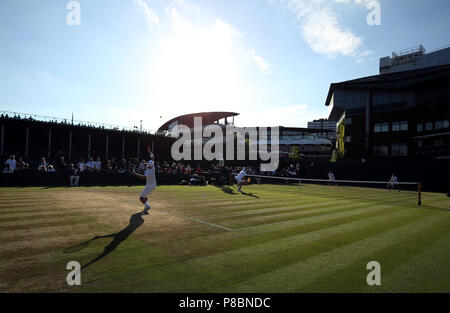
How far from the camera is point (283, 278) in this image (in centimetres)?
430

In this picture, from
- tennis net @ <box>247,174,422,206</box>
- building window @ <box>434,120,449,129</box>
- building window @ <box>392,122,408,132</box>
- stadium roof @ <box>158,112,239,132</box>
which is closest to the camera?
tennis net @ <box>247,174,422,206</box>

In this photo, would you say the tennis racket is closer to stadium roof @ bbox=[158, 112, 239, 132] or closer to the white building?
stadium roof @ bbox=[158, 112, 239, 132]

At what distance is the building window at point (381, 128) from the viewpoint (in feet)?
165

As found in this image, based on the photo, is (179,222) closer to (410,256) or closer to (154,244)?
(154,244)

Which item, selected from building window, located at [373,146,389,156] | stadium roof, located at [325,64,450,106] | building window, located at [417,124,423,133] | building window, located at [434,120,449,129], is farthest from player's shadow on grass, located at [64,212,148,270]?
stadium roof, located at [325,64,450,106]

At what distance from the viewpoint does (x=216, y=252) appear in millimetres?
5613

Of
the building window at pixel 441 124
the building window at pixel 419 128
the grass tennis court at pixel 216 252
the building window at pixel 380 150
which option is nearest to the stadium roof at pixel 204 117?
the building window at pixel 380 150

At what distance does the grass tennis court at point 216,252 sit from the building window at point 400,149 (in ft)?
151

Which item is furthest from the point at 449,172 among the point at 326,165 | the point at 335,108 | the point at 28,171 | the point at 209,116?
the point at 209,116

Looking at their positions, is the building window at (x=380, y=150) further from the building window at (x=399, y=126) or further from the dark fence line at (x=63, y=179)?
the dark fence line at (x=63, y=179)

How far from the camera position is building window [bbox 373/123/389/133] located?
1986 inches

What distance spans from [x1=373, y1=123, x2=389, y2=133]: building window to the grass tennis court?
47.9m

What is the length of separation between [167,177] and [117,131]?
1700 centimetres

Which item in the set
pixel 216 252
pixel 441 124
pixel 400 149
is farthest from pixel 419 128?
pixel 216 252
